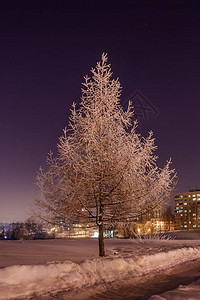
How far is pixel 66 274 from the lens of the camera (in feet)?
23.1

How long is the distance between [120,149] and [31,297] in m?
5.81

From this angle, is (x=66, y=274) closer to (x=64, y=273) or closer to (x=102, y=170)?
(x=64, y=273)

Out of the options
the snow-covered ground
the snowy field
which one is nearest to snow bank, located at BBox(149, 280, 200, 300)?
the snowy field

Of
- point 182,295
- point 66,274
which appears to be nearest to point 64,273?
point 66,274

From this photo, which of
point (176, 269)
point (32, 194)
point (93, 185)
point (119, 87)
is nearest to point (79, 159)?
point (93, 185)

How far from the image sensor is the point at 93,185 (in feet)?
33.1

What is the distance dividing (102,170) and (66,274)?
3.71 m

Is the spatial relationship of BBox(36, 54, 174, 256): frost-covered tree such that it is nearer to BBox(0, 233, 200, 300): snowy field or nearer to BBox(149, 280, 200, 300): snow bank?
BBox(0, 233, 200, 300): snowy field

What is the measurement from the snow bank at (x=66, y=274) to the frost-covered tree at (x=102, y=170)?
73.0 inches

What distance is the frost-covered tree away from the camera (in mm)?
10203

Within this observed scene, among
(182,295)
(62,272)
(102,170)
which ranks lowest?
(182,295)

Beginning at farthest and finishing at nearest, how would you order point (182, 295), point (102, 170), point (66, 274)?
point (102, 170) → point (66, 274) → point (182, 295)

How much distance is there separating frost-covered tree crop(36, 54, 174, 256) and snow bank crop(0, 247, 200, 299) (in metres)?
1.85

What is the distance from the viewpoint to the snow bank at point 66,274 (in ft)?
19.9
